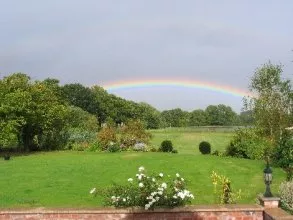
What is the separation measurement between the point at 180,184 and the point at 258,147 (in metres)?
18.5

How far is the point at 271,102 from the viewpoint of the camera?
35562 millimetres

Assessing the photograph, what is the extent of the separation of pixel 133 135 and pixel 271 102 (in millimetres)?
11526

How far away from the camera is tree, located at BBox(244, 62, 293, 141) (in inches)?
1330

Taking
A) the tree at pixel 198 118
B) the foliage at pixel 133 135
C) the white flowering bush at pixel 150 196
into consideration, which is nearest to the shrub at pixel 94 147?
the foliage at pixel 133 135

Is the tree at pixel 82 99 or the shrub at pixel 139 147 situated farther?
the tree at pixel 82 99

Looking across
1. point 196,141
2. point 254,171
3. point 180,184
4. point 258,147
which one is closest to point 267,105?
point 258,147

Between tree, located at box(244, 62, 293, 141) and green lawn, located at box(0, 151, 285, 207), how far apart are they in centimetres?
1086

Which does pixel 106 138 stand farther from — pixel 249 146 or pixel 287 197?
pixel 287 197

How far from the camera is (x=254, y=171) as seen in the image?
20609 millimetres

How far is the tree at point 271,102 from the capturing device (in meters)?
33.8

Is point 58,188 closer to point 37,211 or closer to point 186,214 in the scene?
point 37,211

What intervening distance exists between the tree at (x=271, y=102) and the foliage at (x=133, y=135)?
8.97m

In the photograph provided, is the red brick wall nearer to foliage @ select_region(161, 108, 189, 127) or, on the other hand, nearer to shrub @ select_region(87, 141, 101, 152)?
shrub @ select_region(87, 141, 101, 152)

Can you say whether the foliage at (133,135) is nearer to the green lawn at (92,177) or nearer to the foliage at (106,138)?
the foliage at (106,138)
